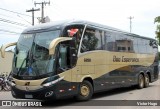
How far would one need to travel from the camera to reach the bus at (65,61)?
12359mm

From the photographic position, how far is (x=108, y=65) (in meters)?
16.2

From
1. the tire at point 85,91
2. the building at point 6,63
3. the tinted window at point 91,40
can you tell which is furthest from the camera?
the building at point 6,63

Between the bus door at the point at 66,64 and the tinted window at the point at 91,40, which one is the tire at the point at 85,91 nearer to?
the bus door at the point at 66,64

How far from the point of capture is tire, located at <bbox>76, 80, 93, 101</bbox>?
13863 mm

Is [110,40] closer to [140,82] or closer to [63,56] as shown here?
[63,56]

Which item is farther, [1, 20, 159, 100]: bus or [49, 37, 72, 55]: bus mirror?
[1, 20, 159, 100]: bus

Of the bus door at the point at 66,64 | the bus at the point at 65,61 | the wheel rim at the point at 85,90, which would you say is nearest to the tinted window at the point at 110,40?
the bus at the point at 65,61

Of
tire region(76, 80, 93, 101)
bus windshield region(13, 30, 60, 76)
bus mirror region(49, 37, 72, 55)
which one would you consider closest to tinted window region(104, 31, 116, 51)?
tire region(76, 80, 93, 101)

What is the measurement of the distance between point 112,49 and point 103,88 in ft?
7.15

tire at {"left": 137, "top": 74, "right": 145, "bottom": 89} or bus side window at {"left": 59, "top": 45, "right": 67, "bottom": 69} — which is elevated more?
bus side window at {"left": 59, "top": 45, "right": 67, "bottom": 69}

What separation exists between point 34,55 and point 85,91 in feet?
9.42

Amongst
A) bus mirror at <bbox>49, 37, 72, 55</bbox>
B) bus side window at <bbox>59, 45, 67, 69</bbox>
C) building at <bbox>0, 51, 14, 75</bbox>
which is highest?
bus mirror at <bbox>49, 37, 72, 55</bbox>

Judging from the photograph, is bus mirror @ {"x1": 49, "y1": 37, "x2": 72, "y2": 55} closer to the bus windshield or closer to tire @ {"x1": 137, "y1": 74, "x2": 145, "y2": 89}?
the bus windshield

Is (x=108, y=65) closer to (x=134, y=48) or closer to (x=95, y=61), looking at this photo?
(x=95, y=61)
